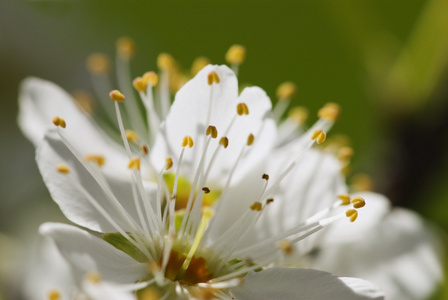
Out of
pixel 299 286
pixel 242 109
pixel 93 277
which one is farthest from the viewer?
pixel 242 109

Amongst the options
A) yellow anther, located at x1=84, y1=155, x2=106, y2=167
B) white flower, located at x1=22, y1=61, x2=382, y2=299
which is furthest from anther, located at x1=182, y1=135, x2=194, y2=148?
yellow anther, located at x1=84, y1=155, x2=106, y2=167

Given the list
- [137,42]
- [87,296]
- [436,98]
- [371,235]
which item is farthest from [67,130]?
[137,42]

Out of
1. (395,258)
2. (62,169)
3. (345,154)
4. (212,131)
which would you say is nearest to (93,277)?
(62,169)

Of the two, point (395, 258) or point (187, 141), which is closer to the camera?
point (187, 141)

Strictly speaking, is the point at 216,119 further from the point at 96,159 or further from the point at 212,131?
the point at 96,159

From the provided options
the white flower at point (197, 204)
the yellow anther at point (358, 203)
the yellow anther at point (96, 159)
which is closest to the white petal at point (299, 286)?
the white flower at point (197, 204)

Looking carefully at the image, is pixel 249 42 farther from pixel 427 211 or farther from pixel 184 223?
pixel 184 223

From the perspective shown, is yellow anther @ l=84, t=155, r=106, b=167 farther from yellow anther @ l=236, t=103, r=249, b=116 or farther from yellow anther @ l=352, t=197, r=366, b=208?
yellow anther @ l=352, t=197, r=366, b=208
